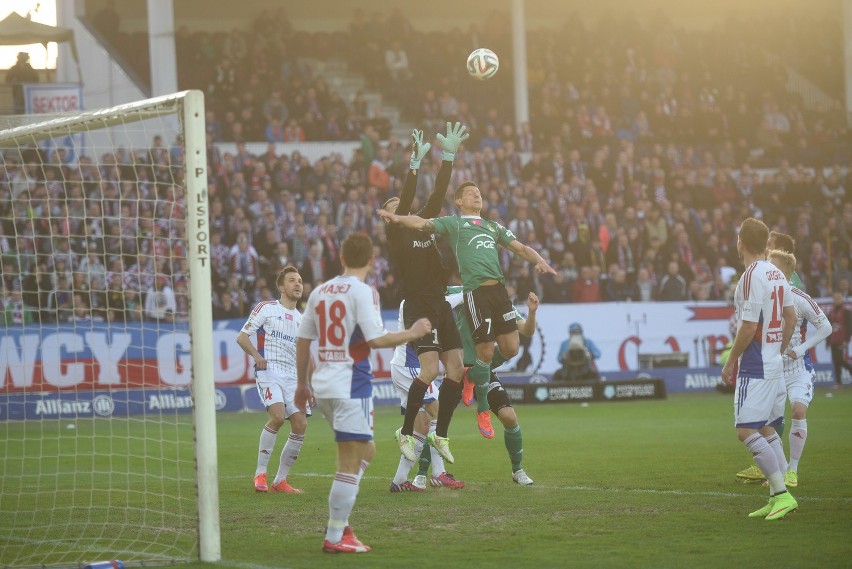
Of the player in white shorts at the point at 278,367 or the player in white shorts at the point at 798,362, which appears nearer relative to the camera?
the player in white shorts at the point at 798,362

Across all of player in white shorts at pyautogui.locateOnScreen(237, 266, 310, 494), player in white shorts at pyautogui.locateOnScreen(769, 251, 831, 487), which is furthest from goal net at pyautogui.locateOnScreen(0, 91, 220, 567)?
player in white shorts at pyautogui.locateOnScreen(769, 251, 831, 487)

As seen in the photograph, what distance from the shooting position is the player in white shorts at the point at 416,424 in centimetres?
1130

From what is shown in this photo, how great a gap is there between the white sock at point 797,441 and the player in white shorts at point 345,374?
498 centimetres

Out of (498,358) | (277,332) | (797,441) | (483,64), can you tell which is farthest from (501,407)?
(483,64)

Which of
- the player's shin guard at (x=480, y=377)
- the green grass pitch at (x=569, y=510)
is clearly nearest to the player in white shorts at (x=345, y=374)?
the green grass pitch at (x=569, y=510)

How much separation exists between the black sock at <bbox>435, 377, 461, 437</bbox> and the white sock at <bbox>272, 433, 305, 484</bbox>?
1.46 metres

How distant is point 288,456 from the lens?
1164 cm

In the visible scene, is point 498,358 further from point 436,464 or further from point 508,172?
point 508,172

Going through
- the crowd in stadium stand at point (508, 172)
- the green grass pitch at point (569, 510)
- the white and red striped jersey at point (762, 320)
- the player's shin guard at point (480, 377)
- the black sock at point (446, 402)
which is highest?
the crowd in stadium stand at point (508, 172)

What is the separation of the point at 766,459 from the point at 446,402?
352cm

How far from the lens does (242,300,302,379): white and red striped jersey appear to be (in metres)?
12.2

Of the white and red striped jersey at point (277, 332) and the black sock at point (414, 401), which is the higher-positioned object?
the white and red striped jersey at point (277, 332)

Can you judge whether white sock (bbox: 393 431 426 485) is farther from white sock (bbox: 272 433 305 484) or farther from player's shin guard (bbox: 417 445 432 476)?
white sock (bbox: 272 433 305 484)

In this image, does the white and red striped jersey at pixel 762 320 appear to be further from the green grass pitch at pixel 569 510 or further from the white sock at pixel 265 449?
the white sock at pixel 265 449
